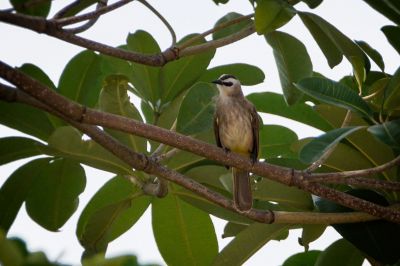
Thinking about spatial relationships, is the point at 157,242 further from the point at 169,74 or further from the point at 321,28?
the point at 321,28

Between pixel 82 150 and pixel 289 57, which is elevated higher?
pixel 289 57

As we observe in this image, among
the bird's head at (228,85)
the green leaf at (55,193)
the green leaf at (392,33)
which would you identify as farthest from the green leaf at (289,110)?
the green leaf at (55,193)

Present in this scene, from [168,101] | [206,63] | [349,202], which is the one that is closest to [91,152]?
[168,101]

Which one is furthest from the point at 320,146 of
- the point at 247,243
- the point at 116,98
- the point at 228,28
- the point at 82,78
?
the point at 82,78

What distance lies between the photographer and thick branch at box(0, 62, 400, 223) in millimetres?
1947

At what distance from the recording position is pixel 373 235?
2.66 m

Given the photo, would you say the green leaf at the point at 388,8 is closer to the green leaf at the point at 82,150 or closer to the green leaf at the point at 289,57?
the green leaf at the point at 289,57

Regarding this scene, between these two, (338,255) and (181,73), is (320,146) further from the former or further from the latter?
(181,73)

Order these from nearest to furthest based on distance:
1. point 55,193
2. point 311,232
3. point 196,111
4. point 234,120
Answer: point 196,111 < point 311,232 < point 55,193 < point 234,120

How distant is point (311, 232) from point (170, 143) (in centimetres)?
119

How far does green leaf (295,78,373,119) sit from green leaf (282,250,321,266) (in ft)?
3.23

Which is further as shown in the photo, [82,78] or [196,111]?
[82,78]

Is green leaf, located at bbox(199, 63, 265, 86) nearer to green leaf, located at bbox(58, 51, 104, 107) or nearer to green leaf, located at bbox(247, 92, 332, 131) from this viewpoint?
green leaf, located at bbox(247, 92, 332, 131)

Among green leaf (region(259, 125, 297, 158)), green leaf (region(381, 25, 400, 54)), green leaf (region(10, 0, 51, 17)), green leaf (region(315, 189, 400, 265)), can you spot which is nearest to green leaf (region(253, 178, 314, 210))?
green leaf (region(315, 189, 400, 265))
